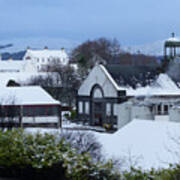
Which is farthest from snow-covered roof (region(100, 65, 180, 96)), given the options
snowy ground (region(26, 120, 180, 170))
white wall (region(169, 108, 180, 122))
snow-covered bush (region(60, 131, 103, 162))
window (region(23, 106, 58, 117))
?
snow-covered bush (region(60, 131, 103, 162))

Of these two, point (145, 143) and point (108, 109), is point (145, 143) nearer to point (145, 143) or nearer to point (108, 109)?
point (145, 143)

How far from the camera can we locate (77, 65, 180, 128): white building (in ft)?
154

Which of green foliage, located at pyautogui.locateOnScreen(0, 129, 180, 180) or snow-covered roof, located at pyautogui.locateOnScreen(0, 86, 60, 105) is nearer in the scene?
green foliage, located at pyautogui.locateOnScreen(0, 129, 180, 180)

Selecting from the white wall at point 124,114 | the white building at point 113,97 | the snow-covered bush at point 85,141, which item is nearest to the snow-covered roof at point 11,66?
the white building at point 113,97

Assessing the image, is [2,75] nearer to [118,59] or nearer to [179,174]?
[118,59]

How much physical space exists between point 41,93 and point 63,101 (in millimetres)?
27291

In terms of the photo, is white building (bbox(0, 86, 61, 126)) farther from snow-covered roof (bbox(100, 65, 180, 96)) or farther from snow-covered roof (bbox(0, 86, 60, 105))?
snow-covered roof (bbox(100, 65, 180, 96))

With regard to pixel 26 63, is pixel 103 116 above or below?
below

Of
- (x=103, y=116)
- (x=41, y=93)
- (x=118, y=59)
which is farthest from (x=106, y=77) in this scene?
(x=118, y=59)

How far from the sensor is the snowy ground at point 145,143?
52.1 feet

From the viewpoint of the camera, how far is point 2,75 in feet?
275

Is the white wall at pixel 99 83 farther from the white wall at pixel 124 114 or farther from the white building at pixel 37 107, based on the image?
the white building at pixel 37 107

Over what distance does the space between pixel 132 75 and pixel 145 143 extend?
33905mm

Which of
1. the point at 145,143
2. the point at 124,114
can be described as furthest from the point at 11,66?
the point at 145,143
